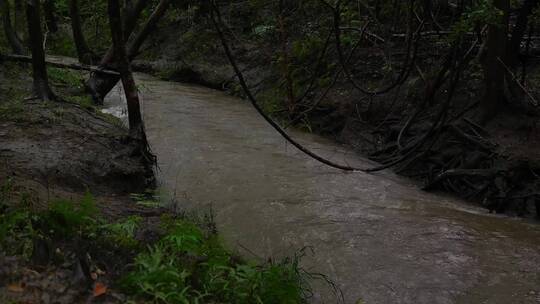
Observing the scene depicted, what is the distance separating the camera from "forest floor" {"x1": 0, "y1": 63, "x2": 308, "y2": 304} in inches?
119

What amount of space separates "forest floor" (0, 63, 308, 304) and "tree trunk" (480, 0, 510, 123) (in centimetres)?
494

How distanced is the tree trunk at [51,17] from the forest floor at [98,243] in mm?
19012

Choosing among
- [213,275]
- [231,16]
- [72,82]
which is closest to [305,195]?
[213,275]

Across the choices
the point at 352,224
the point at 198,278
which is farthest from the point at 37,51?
the point at 198,278

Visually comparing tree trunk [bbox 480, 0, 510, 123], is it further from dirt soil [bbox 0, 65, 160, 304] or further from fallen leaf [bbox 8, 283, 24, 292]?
fallen leaf [bbox 8, 283, 24, 292]

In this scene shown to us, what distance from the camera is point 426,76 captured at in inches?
391

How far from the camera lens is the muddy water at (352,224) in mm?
4828

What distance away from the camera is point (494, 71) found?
8.15 meters

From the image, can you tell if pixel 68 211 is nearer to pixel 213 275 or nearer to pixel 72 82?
pixel 213 275

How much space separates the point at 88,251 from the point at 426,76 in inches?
312

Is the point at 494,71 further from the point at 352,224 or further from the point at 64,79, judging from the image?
the point at 64,79

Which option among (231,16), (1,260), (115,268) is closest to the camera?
(1,260)

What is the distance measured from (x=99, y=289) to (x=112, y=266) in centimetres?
36

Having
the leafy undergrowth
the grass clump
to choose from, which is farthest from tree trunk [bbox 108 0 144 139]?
the grass clump
